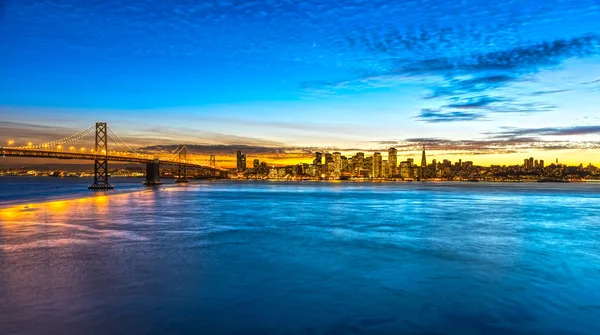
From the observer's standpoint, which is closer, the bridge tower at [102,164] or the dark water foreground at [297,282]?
the dark water foreground at [297,282]

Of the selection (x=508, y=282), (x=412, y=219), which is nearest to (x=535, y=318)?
(x=508, y=282)

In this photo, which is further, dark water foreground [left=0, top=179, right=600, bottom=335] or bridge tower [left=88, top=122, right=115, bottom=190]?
bridge tower [left=88, top=122, right=115, bottom=190]

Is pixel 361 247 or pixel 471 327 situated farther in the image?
pixel 361 247

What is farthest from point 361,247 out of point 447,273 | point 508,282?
point 508,282

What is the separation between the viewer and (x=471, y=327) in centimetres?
941

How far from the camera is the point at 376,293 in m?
12.1

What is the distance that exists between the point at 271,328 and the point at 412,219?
25.6 meters

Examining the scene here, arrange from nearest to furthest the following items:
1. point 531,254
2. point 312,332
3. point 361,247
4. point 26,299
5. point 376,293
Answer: point 312,332
point 26,299
point 376,293
point 531,254
point 361,247

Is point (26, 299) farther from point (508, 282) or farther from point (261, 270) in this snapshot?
point (508, 282)

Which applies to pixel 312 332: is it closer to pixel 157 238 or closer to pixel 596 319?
pixel 596 319

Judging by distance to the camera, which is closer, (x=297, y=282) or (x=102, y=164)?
(x=297, y=282)

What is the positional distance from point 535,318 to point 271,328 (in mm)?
5974

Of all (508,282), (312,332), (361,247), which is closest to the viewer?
(312,332)

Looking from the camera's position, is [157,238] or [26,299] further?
[157,238]
